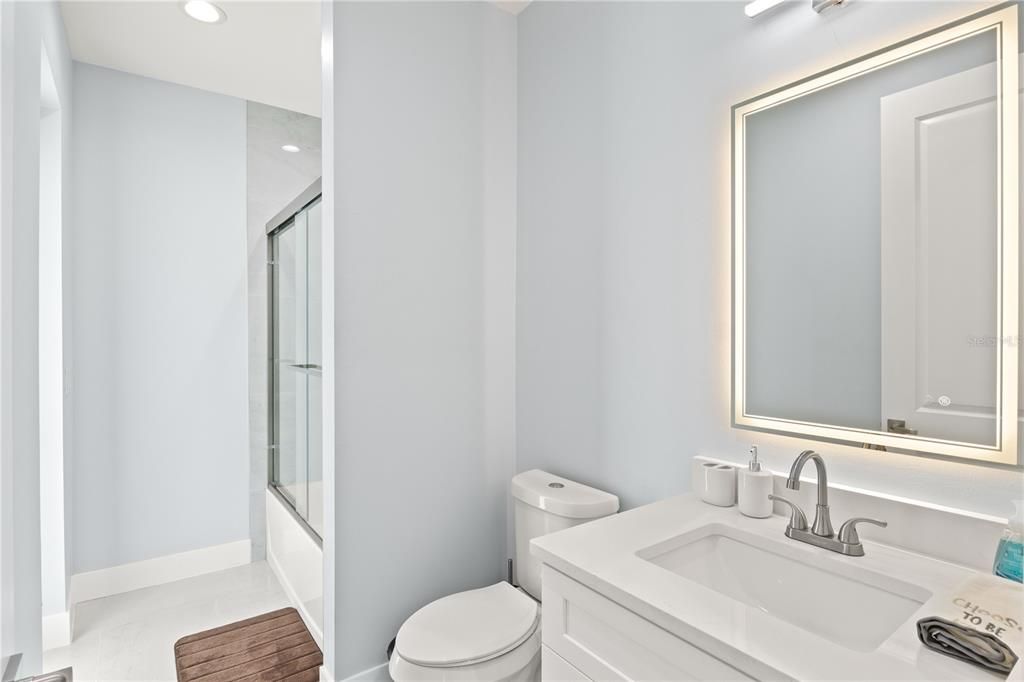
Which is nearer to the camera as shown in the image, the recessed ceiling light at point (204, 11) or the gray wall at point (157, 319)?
the recessed ceiling light at point (204, 11)

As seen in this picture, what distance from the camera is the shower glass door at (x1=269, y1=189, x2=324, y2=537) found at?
2.26 metres

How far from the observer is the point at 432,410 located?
1.90 m

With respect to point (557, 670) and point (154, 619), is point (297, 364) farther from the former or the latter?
point (557, 670)

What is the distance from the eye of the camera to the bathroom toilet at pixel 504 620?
1.36 metres

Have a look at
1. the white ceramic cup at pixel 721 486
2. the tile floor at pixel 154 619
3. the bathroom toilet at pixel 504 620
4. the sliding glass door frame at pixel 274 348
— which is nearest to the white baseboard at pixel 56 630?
the tile floor at pixel 154 619

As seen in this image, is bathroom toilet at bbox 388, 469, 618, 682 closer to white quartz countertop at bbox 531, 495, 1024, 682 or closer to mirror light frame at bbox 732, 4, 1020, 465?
white quartz countertop at bbox 531, 495, 1024, 682

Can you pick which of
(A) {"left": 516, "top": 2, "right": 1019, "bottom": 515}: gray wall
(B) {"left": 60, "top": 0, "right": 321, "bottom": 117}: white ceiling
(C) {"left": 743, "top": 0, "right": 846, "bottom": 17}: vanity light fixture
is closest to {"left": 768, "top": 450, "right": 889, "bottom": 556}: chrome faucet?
(A) {"left": 516, "top": 2, "right": 1019, "bottom": 515}: gray wall

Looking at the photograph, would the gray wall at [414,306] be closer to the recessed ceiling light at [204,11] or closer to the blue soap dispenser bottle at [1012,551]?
the recessed ceiling light at [204,11]

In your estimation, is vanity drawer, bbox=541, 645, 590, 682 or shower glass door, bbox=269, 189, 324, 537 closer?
vanity drawer, bbox=541, 645, 590, 682

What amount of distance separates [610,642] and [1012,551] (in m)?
0.67

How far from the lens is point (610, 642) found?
97 centimetres

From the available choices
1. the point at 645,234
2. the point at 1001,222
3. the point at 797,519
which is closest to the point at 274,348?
the point at 645,234

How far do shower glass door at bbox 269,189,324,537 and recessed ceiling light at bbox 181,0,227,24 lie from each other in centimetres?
78

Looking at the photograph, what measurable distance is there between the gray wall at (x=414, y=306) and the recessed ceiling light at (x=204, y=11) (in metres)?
0.75
